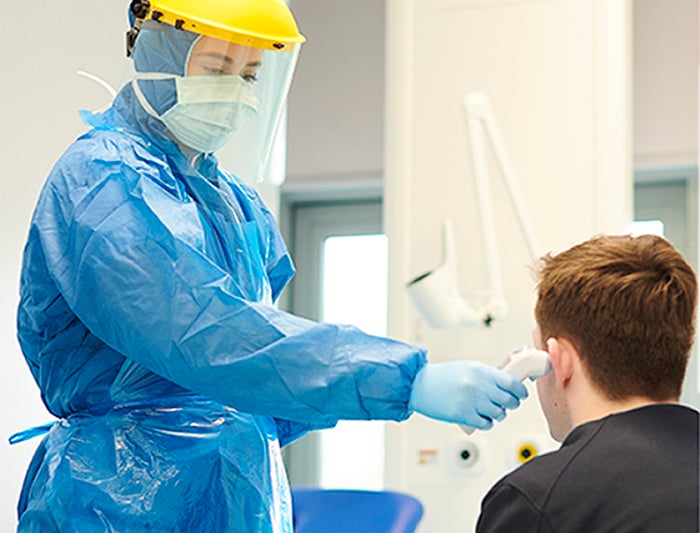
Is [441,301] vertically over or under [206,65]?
under

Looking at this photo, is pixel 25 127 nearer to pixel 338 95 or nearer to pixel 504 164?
pixel 504 164

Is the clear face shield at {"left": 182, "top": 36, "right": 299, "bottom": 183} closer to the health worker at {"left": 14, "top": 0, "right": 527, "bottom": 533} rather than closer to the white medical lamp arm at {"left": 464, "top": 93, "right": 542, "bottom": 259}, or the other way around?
the health worker at {"left": 14, "top": 0, "right": 527, "bottom": 533}

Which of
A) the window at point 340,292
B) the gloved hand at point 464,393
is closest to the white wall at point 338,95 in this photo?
the window at point 340,292

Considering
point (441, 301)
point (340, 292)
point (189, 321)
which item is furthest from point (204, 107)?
point (340, 292)

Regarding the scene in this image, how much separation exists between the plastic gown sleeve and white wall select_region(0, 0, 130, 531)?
105cm

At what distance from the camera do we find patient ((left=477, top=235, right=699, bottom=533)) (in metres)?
1.13

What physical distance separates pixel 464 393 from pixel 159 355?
352 millimetres

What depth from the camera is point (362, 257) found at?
4258 mm

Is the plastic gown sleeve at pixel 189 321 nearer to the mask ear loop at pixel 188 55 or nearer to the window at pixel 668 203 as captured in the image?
the mask ear loop at pixel 188 55

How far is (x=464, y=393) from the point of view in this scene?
44.6 inches

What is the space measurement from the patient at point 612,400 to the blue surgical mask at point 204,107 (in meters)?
0.49

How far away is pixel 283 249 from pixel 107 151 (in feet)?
1.41

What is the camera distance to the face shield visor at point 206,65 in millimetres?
1370

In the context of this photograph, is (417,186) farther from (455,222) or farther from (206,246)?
(206,246)
